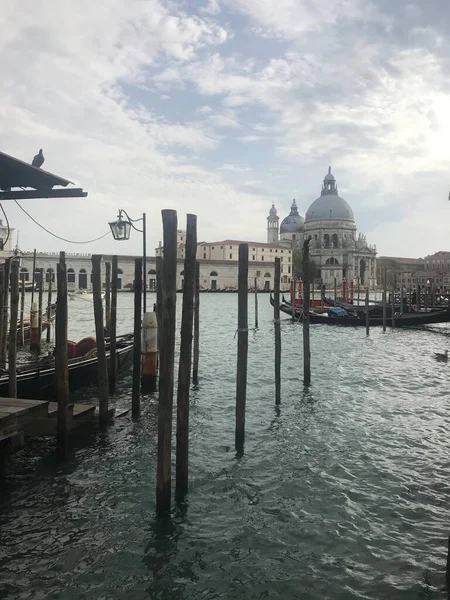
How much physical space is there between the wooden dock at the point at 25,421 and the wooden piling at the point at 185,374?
5.39 ft

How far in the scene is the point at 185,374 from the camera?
428 centimetres

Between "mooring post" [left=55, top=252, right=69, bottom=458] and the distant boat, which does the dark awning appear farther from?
the distant boat

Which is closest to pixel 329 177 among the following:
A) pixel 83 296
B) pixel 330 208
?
pixel 330 208

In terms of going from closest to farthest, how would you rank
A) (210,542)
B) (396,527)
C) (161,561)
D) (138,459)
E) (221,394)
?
1. (161,561)
2. (210,542)
3. (396,527)
4. (138,459)
5. (221,394)

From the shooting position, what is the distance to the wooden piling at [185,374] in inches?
169

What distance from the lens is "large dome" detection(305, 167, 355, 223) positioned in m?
75.6

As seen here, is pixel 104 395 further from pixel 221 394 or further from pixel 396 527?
pixel 396 527

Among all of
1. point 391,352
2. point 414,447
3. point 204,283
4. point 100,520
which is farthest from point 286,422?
point 204,283

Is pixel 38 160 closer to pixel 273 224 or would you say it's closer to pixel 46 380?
pixel 46 380

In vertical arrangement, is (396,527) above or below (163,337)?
below

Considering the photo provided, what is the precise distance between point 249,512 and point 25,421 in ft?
7.92

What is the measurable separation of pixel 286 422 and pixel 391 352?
26.6 feet

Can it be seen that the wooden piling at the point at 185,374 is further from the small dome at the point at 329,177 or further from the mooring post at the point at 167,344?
the small dome at the point at 329,177

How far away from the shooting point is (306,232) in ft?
261
